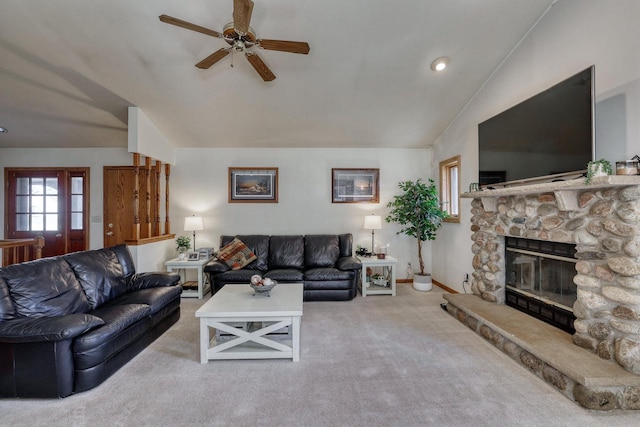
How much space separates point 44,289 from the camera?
2.39 metres

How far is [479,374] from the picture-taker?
2328mm

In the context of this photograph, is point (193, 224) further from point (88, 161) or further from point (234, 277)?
point (88, 161)

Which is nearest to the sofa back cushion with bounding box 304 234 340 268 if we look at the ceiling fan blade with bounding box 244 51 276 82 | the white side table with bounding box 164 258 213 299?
the white side table with bounding box 164 258 213 299

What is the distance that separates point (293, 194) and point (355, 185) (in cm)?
112

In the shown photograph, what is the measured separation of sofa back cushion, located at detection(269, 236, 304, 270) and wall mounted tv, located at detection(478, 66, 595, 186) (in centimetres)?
279

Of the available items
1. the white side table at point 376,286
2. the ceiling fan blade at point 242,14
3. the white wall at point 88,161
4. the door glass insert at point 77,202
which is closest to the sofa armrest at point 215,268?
the white side table at point 376,286

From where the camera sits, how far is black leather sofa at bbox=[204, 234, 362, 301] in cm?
421

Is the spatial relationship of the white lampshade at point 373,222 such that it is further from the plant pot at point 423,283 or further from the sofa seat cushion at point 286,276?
the sofa seat cushion at point 286,276

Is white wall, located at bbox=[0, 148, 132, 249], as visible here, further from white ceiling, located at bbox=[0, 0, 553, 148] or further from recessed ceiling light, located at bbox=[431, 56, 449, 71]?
recessed ceiling light, located at bbox=[431, 56, 449, 71]

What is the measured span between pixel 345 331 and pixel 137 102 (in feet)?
12.9

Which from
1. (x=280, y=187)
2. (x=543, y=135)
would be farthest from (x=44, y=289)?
(x=543, y=135)

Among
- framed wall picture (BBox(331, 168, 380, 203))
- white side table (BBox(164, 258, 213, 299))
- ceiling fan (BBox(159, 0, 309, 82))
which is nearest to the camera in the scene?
ceiling fan (BBox(159, 0, 309, 82))

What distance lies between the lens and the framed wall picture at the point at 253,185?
521cm

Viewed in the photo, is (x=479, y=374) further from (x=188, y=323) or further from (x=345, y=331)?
(x=188, y=323)
